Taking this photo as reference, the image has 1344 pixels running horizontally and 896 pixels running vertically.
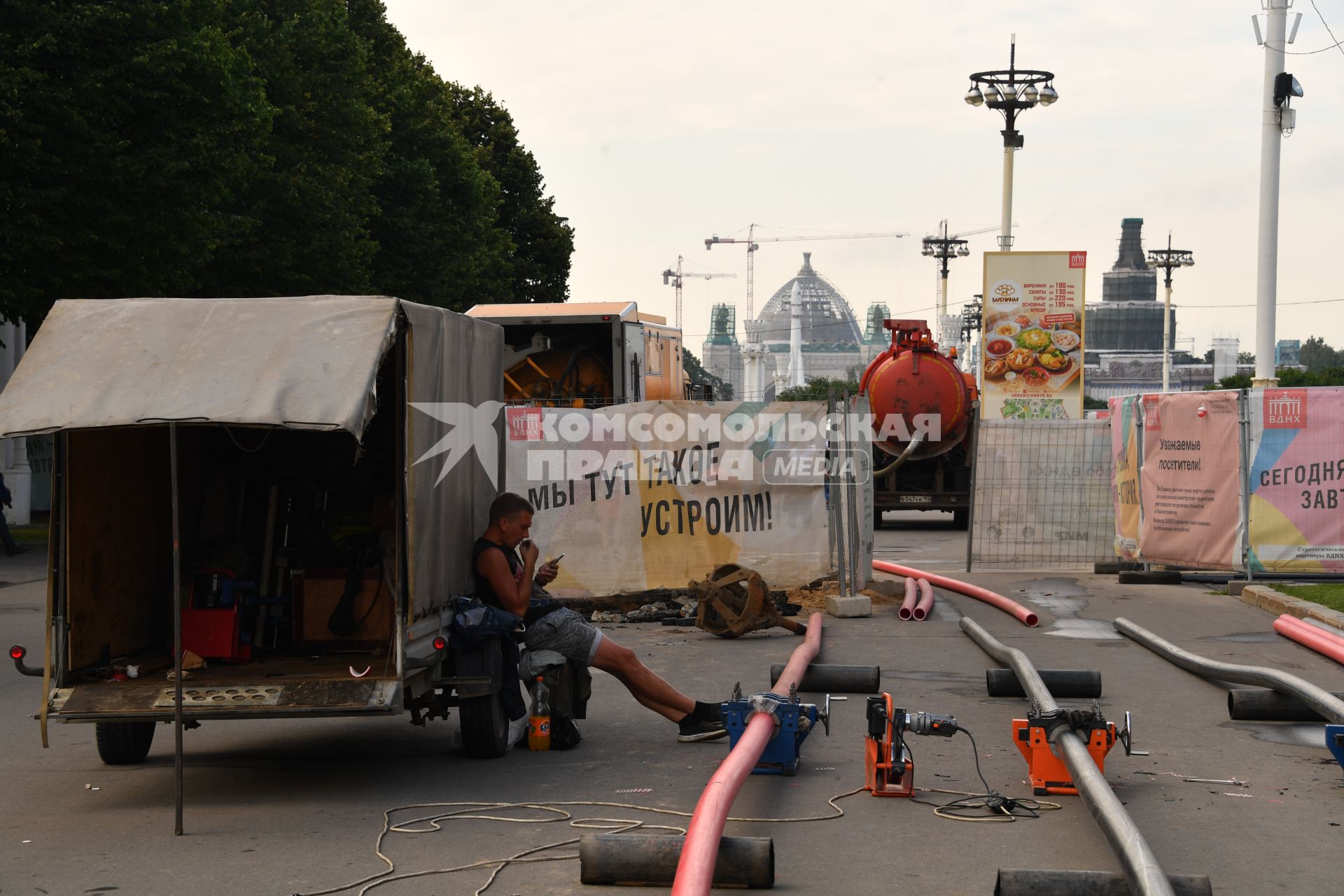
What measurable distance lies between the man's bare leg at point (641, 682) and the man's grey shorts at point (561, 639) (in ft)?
0.18

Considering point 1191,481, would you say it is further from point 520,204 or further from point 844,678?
point 520,204

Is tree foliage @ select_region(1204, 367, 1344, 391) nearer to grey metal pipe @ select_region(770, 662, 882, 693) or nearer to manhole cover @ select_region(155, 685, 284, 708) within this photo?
grey metal pipe @ select_region(770, 662, 882, 693)

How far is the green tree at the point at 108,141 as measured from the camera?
22234 millimetres

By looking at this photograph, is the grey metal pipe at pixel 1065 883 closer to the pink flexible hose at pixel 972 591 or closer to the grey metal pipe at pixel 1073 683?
the grey metal pipe at pixel 1073 683

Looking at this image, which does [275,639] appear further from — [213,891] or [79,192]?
[79,192]

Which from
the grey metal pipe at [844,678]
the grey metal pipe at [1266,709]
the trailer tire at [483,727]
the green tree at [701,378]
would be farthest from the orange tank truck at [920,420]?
the trailer tire at [483,727]

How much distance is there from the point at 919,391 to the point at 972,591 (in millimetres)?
11309

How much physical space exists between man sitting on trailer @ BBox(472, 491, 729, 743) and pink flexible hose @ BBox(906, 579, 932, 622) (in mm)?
6274

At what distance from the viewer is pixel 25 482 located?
33.1 meters

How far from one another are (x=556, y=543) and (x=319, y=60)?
21968 mm

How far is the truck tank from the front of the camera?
27.5 meters

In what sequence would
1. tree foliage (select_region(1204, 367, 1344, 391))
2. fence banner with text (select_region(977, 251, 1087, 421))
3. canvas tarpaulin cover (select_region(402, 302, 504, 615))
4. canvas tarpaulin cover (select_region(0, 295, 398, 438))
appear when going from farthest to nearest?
tree foliage (select_region(1204, 367, 1344, 391)), fence banner with text (select_region(977, 251, 1087, 421)), canvas tarpaulin cover (select_region(402, 302, 504, 615)), canvas tarpaulin cover (select_region(0, 295, 398, 438))

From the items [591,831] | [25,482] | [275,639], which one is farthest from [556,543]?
[25,482]

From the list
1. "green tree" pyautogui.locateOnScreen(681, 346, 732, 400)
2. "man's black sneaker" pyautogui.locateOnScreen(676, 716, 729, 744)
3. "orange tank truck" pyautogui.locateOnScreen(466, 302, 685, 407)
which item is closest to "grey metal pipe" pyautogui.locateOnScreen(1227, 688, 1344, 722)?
"man's black sneaker" pyautogui.locateOnScreen(676, 716, 729, 744)
